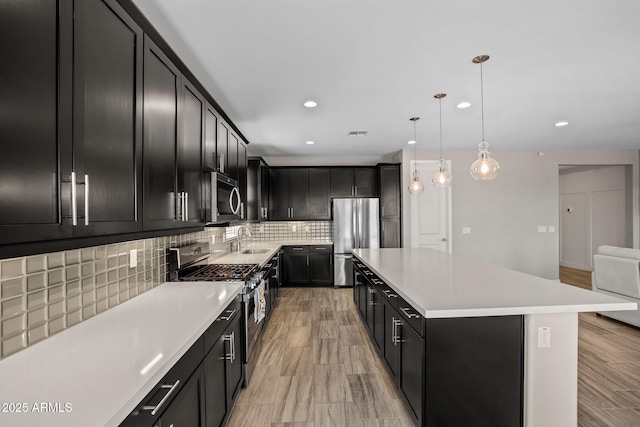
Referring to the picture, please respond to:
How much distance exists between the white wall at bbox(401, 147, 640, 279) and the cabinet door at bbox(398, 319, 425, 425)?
4233mm

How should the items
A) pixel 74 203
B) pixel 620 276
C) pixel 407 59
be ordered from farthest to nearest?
pixel 620 276 < pixel 407 59 < pixel 74 203

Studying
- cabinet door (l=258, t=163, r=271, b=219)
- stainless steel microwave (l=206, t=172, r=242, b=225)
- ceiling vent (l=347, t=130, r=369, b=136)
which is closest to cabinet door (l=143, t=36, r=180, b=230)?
stainless steel microwave (l=206, t=172, r=242, b=225)

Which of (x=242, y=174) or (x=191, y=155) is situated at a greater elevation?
(x=242, y=174)

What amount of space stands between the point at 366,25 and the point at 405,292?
67.8 inches

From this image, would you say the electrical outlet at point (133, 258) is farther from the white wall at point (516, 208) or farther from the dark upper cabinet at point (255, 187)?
the white wall at point (516, 208)

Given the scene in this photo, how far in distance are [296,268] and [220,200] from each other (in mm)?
3227

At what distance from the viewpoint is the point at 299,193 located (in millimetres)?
5938

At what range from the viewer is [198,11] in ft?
5.80

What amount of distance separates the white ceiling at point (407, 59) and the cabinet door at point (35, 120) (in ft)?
3.29

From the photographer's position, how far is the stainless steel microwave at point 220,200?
8.12ft

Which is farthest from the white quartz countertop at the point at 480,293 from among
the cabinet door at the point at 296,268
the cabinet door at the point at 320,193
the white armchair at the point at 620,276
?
the cabinet door at the point at 320,193

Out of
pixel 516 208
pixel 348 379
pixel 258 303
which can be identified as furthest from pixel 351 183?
pixel 348 379

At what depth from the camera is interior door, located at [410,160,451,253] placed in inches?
222

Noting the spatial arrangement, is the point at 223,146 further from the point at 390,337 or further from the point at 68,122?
the point at 390,337
